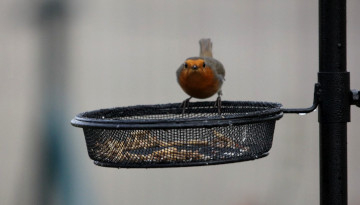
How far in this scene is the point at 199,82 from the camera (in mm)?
3232

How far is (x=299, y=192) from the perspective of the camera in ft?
15.7

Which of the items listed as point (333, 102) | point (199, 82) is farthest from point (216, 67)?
point (333, 102)

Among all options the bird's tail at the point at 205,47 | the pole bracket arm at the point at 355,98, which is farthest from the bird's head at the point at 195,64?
the pole bracket arm at the point at 355,98

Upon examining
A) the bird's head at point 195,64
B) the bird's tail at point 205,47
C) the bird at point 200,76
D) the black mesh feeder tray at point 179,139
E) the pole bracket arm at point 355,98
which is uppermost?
the bird's tail at point 205,47

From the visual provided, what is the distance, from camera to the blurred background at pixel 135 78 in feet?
15.3

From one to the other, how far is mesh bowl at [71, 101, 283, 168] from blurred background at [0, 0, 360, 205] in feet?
7.62

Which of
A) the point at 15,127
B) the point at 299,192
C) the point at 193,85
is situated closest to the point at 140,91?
the point at 15,127

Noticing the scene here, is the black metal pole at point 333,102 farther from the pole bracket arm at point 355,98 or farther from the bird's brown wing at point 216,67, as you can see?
the bird's brown wing at point 216,67

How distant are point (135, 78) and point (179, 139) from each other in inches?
105

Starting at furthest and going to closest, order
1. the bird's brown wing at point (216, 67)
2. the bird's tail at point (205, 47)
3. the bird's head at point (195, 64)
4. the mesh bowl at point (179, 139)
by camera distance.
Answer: the bird's tail at point (205, 47) → the bird's brown wing at point (216, 67) → the bird's head at point (195, 64) → the mesh bowl at point (179, 139)

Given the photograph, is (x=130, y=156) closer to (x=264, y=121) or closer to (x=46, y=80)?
(x=264, y=121)

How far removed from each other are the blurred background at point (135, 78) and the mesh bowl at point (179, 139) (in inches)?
91.5

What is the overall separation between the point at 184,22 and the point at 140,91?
1.85 feet

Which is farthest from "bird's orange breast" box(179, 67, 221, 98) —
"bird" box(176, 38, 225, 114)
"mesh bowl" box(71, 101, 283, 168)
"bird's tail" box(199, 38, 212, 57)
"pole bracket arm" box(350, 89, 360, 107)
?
"pole bracket arm" box(350, 89, 360, 107)
